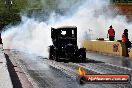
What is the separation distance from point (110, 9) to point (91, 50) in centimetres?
4738

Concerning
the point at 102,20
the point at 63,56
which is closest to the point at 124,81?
the point at 63,56

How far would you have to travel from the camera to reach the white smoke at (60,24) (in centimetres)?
4748

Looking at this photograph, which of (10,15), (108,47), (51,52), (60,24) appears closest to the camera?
(51,52)

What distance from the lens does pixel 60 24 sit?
57.2m

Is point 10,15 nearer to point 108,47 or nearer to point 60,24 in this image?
point 60,24

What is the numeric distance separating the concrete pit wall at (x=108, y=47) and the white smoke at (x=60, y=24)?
403 cm

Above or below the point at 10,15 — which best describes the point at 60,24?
below

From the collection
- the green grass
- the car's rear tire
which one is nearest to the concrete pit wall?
the car's rear tire

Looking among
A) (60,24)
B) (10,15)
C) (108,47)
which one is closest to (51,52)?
(108,47)

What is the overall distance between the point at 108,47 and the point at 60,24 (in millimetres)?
23701

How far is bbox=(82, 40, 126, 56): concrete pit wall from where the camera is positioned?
1218 inches

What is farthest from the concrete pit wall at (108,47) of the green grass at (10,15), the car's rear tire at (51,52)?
the green grass at (10,15)

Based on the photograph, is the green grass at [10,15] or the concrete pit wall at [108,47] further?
the green grass at [10,15]

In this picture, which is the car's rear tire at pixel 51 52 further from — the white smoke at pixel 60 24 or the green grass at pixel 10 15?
the green grass at pixel 10 15
